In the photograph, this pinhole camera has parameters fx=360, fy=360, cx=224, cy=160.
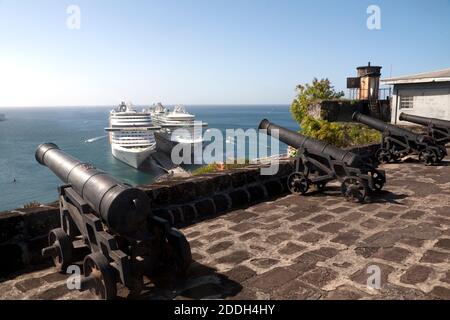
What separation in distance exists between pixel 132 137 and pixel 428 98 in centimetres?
3976

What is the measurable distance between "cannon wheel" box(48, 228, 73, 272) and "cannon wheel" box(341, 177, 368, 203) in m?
4.00

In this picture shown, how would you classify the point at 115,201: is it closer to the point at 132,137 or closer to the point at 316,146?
the point at 316,146

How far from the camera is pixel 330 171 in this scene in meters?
5.92

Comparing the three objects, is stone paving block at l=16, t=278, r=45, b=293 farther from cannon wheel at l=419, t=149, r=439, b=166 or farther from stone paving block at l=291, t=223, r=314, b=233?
cannon wheel at l=419, t=149, r=439, b=166

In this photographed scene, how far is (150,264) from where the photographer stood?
2957mm

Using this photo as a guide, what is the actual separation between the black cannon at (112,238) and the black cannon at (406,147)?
7.56m

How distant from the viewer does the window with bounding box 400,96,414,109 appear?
19359 mm

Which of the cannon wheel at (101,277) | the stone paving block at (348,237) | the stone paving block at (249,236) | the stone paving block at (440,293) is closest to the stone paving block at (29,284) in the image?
the cannon wheel at (101,277)

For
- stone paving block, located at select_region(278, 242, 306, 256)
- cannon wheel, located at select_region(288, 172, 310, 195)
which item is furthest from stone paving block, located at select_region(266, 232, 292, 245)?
cannon wheel, located at select_region(288, 172, 310, 195)

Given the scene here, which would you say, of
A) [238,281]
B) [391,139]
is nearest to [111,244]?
[238,281]

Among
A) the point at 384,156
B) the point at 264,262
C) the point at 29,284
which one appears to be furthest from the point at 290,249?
the point at 384,156

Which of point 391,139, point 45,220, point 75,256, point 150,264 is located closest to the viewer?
point 150,264
